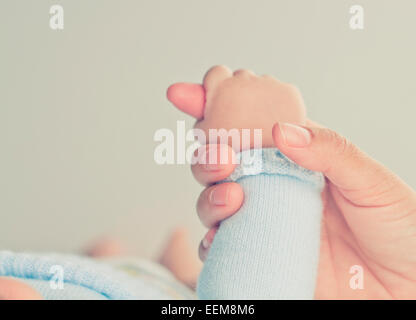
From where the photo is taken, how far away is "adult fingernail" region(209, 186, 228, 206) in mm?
535

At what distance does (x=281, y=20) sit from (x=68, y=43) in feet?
1.77

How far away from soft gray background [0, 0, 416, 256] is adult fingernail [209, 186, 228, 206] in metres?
0.42

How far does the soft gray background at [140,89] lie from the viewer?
949mm

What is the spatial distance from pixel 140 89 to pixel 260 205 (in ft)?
2.25

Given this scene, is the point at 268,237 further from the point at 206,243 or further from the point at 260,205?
the point at 206,243

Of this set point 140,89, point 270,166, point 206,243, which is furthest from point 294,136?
point 140,89

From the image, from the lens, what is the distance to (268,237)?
1.63 ft

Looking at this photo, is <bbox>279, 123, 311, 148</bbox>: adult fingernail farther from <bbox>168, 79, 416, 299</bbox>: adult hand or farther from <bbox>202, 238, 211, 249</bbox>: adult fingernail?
<bbox>202, 238, 211, 249</bbox>: adult fingernail

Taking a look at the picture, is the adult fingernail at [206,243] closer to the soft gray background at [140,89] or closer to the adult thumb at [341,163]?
the adult thumb at [341,163]

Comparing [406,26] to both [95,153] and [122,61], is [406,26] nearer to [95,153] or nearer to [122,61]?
[122,61]

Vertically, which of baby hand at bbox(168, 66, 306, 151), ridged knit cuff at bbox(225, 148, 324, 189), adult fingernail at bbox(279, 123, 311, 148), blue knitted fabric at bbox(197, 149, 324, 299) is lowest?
blue knitted fabric at bbox(197, 149, 324, 299)

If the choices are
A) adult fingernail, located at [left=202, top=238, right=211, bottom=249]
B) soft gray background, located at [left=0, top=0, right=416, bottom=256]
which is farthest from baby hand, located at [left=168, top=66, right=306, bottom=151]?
soft gray background, located at [left=0, top=0, right=416, bottom=256]

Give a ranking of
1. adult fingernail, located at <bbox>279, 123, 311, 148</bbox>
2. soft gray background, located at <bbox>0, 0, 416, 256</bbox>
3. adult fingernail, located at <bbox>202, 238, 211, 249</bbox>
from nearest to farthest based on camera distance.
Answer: adult fingernail, located at <bbox>279, 123, 311, 148</bbox> < adult fingernail, located at <bbox>202, 238, 211, 249</bbox> < soft gray background, located at <bbox>0, 0, 416, 256</bbox>

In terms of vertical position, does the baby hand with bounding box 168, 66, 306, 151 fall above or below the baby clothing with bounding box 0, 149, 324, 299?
above
